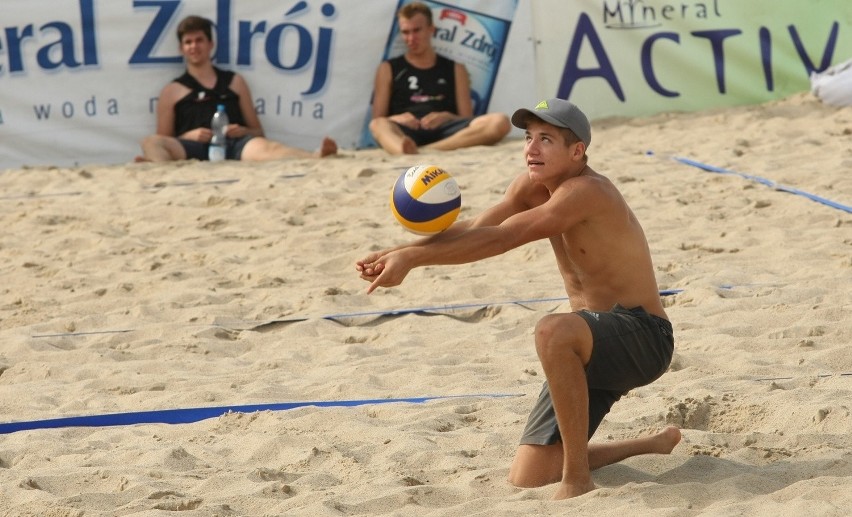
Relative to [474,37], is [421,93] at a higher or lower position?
lower

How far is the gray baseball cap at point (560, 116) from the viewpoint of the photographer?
Result: 387cm

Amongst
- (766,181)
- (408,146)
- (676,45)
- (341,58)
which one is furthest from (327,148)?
(766,181)

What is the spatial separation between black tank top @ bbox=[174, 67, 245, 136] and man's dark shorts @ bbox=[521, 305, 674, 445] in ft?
20.7

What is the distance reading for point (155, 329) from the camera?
5926mm

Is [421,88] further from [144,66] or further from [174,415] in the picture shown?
[174,415]

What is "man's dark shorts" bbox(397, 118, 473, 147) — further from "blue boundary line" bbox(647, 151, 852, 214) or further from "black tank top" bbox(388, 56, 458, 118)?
"blue boundary line" bbox(647, 151, 852, 214)

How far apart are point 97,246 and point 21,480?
3.54m

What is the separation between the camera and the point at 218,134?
974 cm

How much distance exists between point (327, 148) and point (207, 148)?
2.87 feet

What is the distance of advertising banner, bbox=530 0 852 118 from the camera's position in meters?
10.5

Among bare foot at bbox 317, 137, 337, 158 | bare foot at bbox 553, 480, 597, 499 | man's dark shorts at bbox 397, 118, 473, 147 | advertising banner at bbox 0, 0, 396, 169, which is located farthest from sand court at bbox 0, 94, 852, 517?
advertising banner at bbox 0, 0, 396, 169

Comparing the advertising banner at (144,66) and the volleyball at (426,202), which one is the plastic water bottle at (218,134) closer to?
the advertising banner at (144,66)

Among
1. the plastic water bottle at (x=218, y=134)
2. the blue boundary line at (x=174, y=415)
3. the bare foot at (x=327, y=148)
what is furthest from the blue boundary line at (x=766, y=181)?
the blue boundary line at (x=174, y=415)

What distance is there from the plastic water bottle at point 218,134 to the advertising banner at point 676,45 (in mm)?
2526
